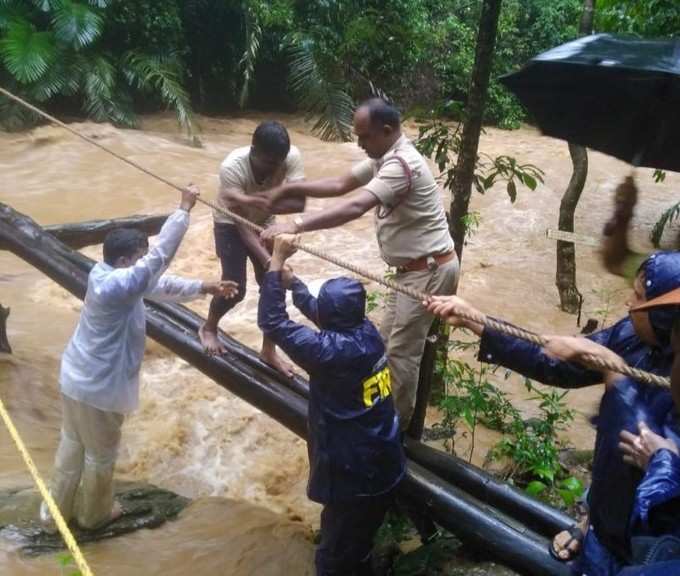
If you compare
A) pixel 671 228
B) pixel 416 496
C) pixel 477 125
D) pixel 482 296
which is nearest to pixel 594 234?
pixel 671 228

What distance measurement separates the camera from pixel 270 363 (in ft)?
13.5

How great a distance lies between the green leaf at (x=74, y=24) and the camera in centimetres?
1242

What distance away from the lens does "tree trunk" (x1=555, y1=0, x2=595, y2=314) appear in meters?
7.77

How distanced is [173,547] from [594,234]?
908 cm

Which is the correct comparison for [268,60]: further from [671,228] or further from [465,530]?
[465,530]

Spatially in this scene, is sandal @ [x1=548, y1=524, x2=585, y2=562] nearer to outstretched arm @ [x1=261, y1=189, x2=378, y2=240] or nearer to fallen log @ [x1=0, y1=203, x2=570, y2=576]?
fallen log @ [x1=0, y1=203, x2=570, y2=576]

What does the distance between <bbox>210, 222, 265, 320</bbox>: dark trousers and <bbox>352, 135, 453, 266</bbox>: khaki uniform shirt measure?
0.86 meters

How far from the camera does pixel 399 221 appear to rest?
11.0 ft

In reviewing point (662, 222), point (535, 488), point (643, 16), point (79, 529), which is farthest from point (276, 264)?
point (662, 222)

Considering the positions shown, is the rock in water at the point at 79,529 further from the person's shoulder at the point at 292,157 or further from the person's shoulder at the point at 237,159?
the person's shoulder at the point at 292,157

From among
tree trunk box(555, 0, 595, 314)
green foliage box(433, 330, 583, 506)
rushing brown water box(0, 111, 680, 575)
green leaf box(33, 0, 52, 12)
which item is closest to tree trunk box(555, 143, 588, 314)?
tree trunk box(555, 0, 595, 314)

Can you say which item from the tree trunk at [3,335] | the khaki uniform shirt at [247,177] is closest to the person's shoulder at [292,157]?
the khaki uniform shirt at [247,177]

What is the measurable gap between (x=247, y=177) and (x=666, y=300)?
2464 millimetres

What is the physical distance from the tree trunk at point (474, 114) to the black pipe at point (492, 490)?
1149 mm
